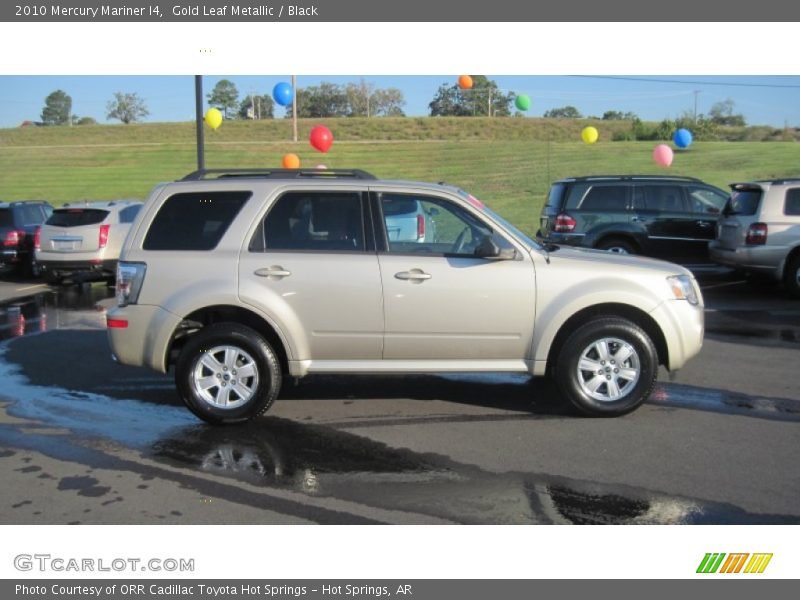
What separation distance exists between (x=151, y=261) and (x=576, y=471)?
3.55 metres

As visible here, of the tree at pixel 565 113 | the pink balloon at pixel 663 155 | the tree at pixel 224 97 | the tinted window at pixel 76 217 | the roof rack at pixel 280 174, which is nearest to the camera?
the roof rack at pixel 280 174

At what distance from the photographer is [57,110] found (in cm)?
5938

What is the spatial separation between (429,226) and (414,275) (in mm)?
524

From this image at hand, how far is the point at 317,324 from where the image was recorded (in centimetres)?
640

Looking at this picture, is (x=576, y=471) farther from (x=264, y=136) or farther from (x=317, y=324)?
(x=264, y=136)

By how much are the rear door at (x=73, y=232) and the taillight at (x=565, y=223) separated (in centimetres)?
804

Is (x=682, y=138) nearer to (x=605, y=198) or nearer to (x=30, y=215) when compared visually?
(x=605, y=198)

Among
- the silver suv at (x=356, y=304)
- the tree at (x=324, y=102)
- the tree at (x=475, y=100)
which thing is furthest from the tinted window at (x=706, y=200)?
the tree at (x=324, y=102)

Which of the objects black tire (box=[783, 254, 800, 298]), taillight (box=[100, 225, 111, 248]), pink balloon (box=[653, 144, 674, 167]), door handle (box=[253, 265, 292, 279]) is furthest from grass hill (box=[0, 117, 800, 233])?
door handle (box=[253, 265, 292, 279])

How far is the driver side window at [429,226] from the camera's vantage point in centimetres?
657

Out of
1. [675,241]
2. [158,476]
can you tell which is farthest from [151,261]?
[675,241]

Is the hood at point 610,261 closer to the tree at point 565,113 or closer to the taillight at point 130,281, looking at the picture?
the taillight at point 130,281

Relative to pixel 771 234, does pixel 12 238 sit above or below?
below

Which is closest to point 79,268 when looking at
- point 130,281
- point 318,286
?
point 130,281
